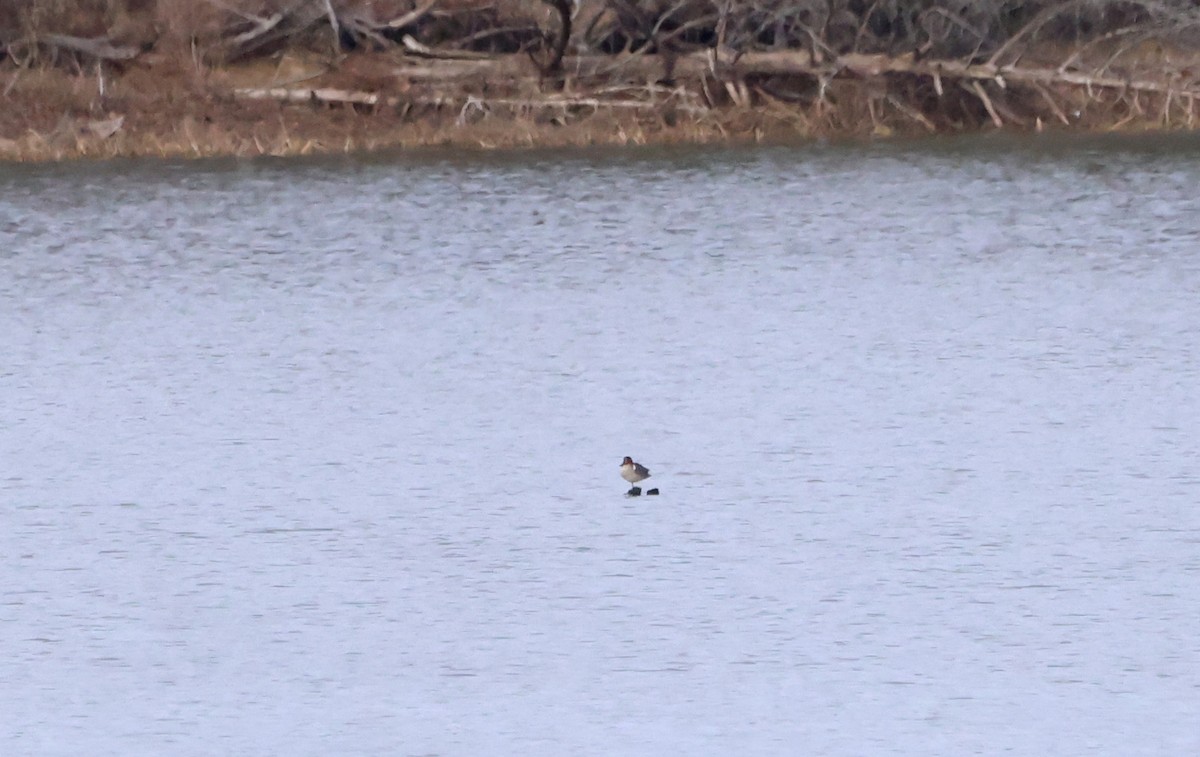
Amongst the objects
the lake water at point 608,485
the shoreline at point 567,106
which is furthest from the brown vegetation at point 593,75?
the lake water at point 608,485

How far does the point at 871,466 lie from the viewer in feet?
41.7

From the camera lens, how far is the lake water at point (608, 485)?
8.85 metres

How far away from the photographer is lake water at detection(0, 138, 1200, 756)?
8852mm

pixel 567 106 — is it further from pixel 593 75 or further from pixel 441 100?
pixel 441 100

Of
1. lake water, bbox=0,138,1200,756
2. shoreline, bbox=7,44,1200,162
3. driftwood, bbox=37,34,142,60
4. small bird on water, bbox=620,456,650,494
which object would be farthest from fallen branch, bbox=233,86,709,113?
small bird on water, bbox=620,456,650,494

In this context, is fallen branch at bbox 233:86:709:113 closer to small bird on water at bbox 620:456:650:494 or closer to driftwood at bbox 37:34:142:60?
driftwood at bbox 37:34:142:60

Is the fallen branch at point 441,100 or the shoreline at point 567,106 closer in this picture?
the shoreline at point 567,106

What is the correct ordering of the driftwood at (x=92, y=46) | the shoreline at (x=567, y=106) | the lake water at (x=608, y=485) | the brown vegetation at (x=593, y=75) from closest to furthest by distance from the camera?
the lake water at (x=608, y=485)
the shoreline at (x=567, y=106)
the brown vegetation at (x=593, y=75)
the driftwood at (x=92, y=46)

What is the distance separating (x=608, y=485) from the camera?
41.0ft

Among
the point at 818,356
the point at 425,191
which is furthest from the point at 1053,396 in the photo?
the point at 425,191

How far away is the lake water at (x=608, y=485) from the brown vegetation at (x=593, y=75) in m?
5.55

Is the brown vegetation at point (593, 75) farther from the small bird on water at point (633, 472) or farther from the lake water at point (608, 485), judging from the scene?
the small bird on water at point (633, 472)

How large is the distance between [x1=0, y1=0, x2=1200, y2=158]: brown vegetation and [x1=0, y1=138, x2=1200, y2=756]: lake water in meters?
5.55

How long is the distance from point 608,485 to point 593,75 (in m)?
18.7
